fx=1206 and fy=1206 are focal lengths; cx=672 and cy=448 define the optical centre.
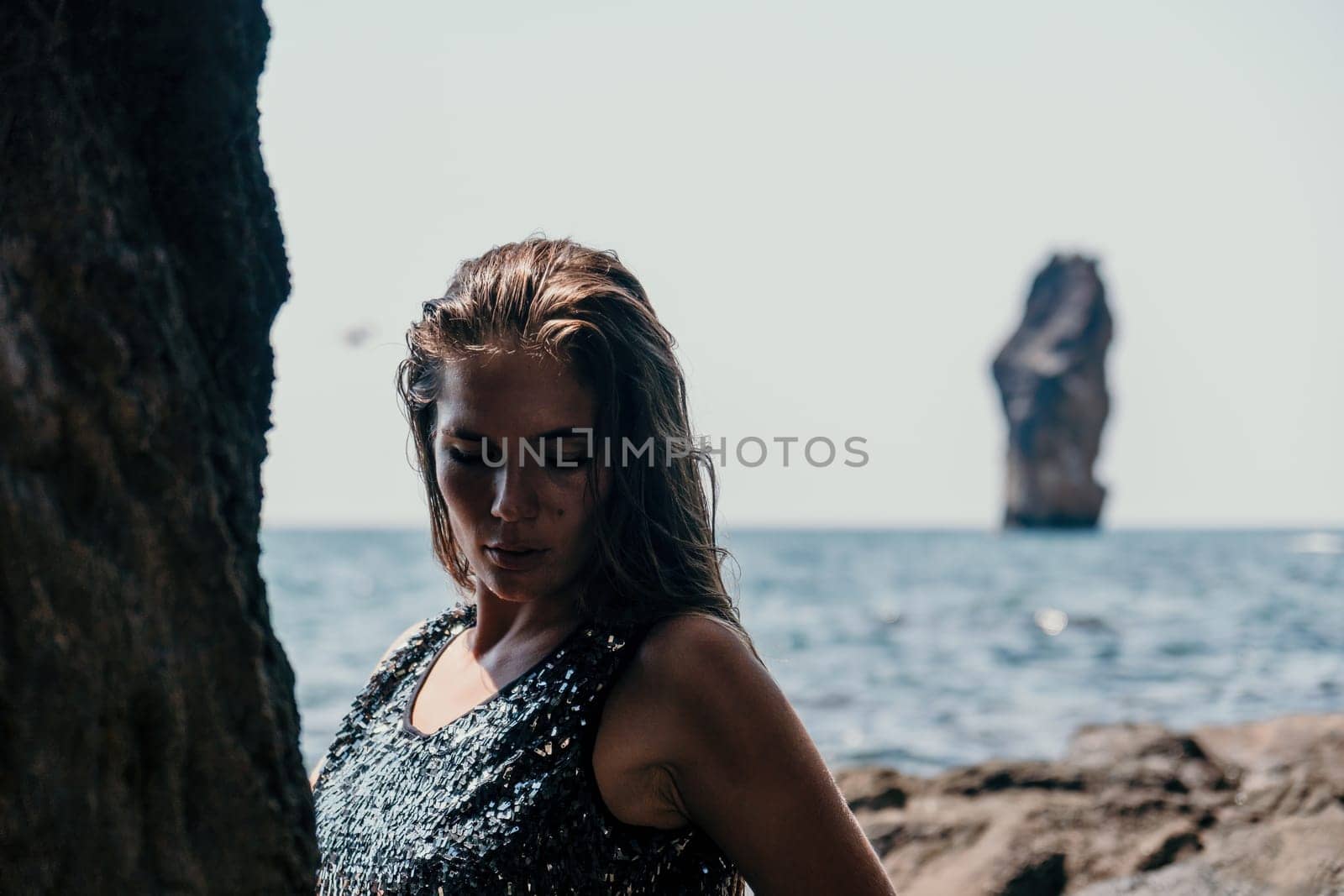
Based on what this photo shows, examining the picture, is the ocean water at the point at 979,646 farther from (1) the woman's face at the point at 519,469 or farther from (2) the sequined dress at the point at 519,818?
(2) the sequined dress at the point at 519,818

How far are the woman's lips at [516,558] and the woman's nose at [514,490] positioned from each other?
84mm

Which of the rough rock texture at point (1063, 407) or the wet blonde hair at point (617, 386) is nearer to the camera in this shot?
the wet blonde hair at point (617, 386)

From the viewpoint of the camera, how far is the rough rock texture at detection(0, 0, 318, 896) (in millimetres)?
992

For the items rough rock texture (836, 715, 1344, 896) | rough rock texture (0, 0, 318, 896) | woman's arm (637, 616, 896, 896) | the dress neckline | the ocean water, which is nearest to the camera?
rough rock texture (0, 0, 318, 896)

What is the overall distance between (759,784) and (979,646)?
49.1ft

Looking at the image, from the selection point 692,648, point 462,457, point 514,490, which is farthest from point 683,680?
point 462,457

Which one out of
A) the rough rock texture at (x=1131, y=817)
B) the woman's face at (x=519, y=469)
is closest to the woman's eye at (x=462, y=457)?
the woman's face at (x=519, y=469)

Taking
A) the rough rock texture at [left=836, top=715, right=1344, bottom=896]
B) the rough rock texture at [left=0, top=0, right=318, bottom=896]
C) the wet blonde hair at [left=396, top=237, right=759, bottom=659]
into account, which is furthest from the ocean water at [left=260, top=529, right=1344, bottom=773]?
the rough rock texture at [left=0, top=0, right=318, bottom=896]

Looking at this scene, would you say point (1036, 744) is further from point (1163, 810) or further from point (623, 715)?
point (623, 715)

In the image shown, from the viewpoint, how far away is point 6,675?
969 mm

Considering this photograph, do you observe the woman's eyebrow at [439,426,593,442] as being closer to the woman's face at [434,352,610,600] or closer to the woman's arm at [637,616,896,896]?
the woman's face at [434,352,610,600]

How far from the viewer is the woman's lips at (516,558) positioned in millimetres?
1868

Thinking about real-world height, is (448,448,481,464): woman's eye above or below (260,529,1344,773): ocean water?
above

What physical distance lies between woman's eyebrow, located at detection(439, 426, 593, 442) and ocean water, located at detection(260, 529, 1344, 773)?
19.8 inches
